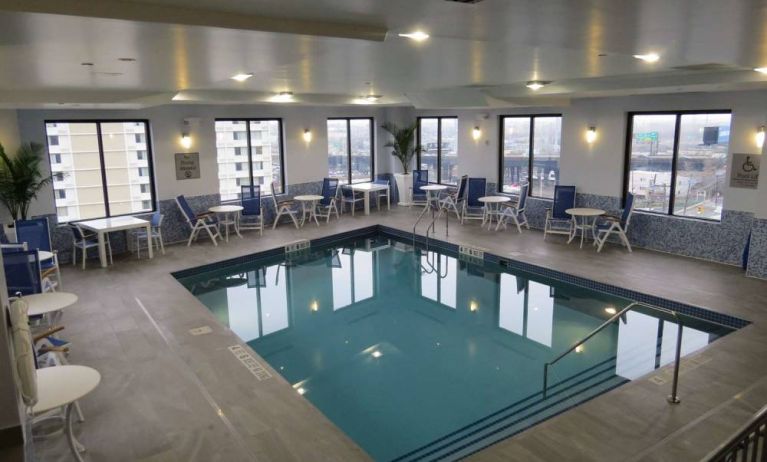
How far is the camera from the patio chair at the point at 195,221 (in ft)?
32.9

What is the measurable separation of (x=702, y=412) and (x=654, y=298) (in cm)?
286

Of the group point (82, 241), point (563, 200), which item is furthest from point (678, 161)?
point (82, 241)

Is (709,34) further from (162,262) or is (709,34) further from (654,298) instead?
(162,262)

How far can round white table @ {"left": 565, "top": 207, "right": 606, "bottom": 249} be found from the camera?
940 cm

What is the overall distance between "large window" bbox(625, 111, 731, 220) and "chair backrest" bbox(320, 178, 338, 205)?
20.2 feet

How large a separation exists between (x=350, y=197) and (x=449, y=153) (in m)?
2.69

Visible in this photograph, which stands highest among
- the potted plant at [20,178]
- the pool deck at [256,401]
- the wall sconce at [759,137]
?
the wall sconce at [759,137]

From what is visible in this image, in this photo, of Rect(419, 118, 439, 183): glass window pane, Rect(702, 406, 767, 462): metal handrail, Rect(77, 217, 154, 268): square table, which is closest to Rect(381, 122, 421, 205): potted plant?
Rect(419, 118, 439, 183): glass window pane

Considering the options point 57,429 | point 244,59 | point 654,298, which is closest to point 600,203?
point 654,298

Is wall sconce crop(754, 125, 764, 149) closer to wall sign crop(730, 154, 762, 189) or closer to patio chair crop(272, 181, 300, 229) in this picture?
wall sign crop(730, 154, 762, 189)

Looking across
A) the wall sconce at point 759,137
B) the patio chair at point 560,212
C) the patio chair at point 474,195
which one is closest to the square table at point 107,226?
the patio chair at point 474,195

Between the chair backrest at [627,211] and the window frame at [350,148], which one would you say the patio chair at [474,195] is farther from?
the chair backrest at [627,211]

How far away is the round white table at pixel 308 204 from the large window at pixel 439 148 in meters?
3.20

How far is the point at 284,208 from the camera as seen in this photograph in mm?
11641
